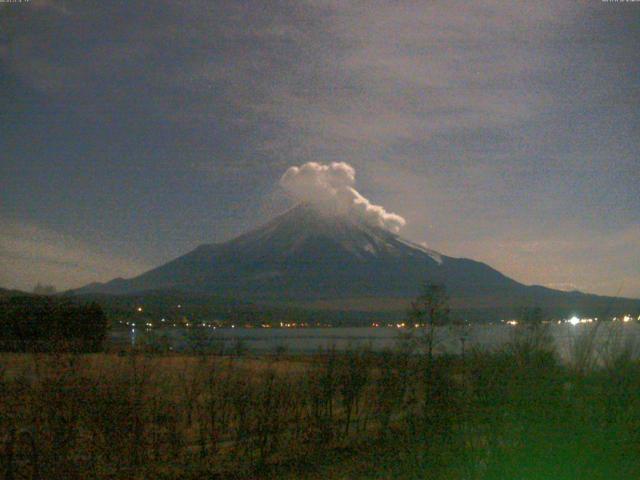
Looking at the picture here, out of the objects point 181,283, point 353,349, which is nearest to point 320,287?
point 181,283

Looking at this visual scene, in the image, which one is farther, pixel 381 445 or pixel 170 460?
pixel 381 445

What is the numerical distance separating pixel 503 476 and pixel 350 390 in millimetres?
6018

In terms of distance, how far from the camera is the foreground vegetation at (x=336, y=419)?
23.0 ft

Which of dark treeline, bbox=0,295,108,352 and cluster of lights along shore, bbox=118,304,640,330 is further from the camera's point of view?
dark treeline, bbox=0,295,108,352

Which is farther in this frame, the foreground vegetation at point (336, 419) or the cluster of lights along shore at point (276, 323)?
the cluster of lights along shore at point (276, 323)

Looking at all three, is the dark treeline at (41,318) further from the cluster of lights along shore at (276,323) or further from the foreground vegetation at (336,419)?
the foreground vegetation at (336,419)

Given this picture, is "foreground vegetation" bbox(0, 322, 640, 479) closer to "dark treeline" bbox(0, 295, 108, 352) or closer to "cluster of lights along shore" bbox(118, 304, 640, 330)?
"cluster of lights along shore" bbox(118, 304, 640, 330)

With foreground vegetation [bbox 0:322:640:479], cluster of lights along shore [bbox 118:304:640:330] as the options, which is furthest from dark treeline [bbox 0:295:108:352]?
foreground vegetation [bbox 0:322:640:479]

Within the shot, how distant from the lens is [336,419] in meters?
12.4

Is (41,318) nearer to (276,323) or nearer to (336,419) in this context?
(336,419)

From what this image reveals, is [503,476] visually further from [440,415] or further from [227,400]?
[227,400]

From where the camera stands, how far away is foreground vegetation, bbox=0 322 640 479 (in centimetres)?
702

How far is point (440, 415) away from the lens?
984 cm

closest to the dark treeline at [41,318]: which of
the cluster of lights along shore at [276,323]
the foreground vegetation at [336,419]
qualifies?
the cluster of lights along shore at [276,323]
